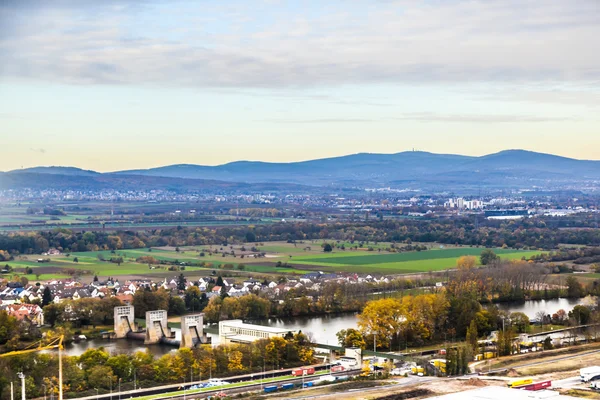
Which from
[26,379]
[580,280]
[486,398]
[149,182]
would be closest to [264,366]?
[26,379]

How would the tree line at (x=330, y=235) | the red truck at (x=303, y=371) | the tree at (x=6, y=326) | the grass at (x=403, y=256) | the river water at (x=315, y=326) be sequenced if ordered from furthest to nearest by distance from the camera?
the tree line at (x=330, y=235) < the grass at (x=403, y=256) < the tree at (x=6, y=326) < the river water at (x=315, y=326) < the red truck at (x=303, y=371)

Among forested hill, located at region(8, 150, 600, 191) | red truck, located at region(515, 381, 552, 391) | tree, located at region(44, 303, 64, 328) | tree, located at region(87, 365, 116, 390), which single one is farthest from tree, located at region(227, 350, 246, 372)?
forested hill, located at region(8, 150, 600, 191)

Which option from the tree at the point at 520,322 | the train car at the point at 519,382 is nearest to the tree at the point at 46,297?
the tree at the point at 520,322

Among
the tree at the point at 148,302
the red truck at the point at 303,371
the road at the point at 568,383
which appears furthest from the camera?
the tree at the point at 148,302

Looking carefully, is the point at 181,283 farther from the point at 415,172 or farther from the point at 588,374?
the point at 415,172

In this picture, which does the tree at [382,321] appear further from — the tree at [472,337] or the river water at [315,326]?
the tree at [472,337]
